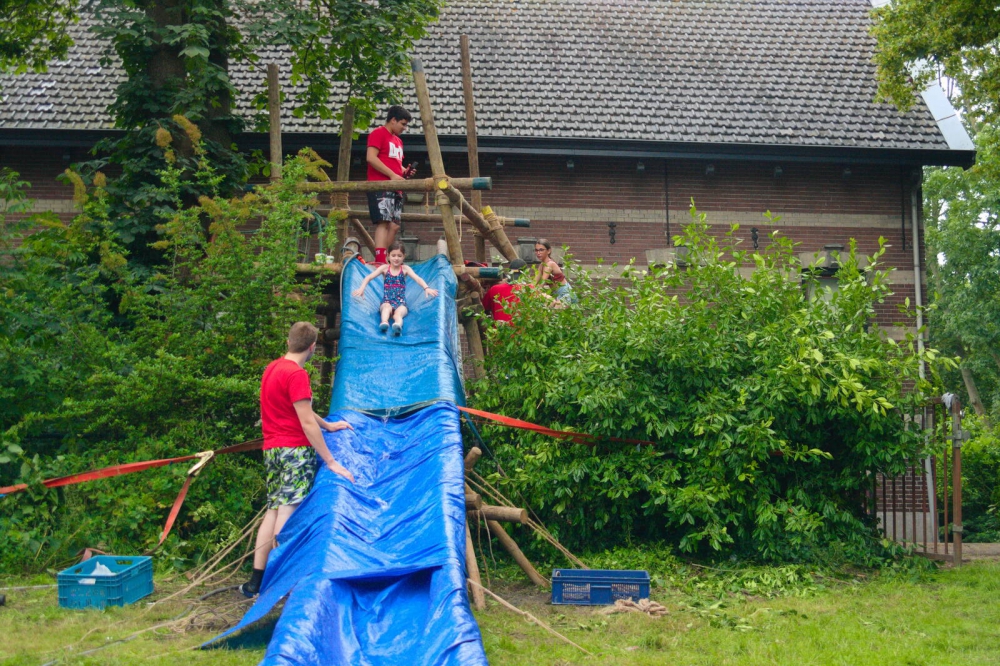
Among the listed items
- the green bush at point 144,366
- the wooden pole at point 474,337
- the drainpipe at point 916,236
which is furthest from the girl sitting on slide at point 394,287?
the drainpipe at point 916,236

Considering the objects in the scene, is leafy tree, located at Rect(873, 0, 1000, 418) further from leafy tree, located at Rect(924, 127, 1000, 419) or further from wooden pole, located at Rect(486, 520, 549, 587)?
wooden pole, located at Rect(486, 520, 549, 587)

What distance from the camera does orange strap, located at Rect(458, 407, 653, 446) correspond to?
789 cm

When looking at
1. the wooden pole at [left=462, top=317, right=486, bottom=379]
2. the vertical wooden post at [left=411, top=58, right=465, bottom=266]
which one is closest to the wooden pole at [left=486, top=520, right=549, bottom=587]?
the wooden pole at [left=462, top=317, right=486, bottom=379]


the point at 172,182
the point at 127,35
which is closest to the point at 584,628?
the point at 172,182

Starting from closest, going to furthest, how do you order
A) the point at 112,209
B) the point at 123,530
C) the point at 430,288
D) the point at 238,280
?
the point at 123,530 < the point at 238,280 < the point at 430,288 < the point at 112,209

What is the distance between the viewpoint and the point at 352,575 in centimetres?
543

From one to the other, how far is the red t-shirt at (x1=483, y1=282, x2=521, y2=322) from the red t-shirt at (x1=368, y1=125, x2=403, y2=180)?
5.25 feet

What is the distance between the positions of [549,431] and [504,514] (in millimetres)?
1250

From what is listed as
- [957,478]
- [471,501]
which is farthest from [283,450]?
[957,478]

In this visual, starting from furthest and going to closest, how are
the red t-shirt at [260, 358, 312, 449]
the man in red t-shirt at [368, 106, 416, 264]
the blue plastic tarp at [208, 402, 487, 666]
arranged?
the man in red t-shirt at [368, 106, 416, 264], the red t-shirt at [260, 358, 312, 449], the blue plastic tarp at [208, 402, 487, 666]

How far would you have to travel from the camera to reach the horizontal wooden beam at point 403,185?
9.21 metres

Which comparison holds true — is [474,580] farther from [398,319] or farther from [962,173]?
[962,173]

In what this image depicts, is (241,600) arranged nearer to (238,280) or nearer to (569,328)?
(238,280)

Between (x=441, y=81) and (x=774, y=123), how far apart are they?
5078 millimetres
